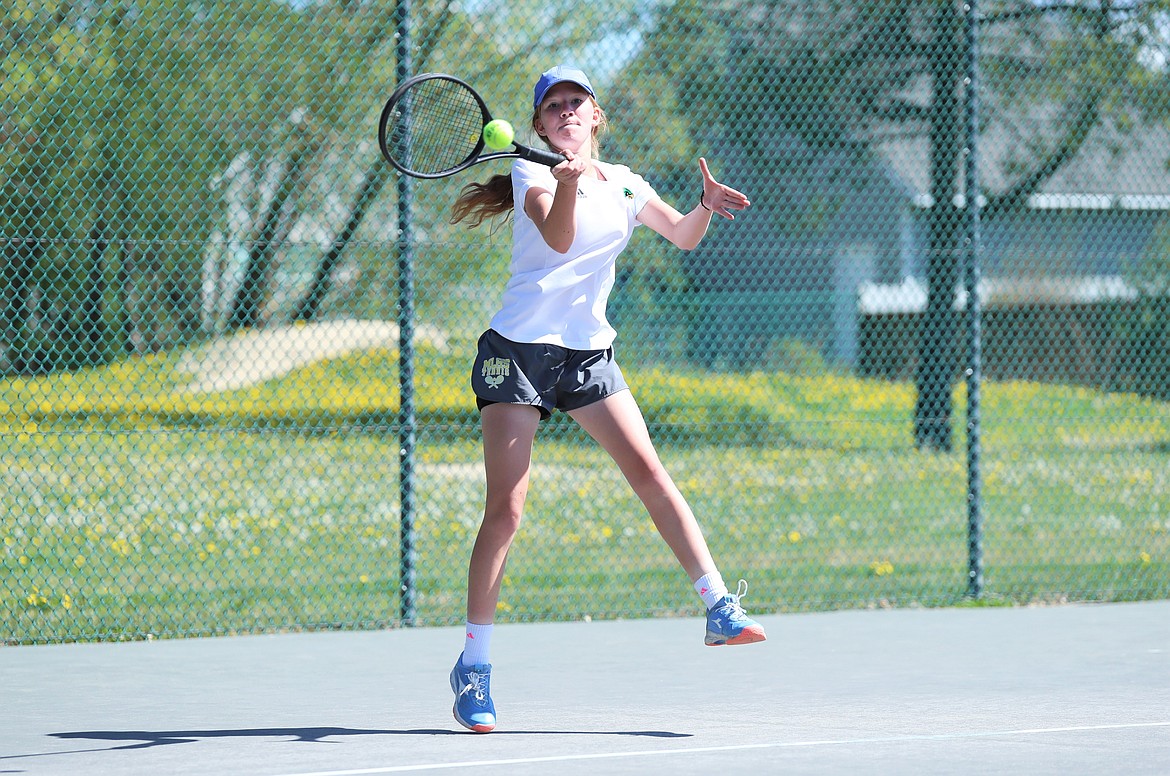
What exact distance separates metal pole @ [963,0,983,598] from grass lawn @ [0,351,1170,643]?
265mm

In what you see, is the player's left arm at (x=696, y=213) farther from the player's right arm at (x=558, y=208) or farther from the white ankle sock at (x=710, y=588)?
the white ankle sock at (x=710, y=588)

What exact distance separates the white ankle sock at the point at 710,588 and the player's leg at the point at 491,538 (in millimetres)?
554

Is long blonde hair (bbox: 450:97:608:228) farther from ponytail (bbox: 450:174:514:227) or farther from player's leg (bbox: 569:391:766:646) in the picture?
player's leg (bbox: 569:391:766:646)

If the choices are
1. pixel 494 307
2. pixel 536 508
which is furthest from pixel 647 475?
pixel 536 508

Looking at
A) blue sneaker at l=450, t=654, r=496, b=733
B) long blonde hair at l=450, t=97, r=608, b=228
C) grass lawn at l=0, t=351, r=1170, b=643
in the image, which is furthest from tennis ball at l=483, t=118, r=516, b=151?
grass lawn at l=0, t=351, r=1170, b=643

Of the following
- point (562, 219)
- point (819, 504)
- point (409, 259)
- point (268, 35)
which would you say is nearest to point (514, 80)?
point (268, 35)

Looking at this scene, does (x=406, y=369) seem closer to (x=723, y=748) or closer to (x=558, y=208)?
(x=558, y=208)

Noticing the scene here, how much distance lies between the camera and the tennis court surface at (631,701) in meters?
3.89

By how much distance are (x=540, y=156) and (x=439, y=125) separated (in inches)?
39.9

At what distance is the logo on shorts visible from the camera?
4184 mm

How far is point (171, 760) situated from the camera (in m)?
3.90

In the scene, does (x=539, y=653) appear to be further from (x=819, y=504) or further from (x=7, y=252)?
(x=819, y=504)

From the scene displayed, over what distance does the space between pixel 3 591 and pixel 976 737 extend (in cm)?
461

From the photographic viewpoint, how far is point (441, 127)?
492 cm
